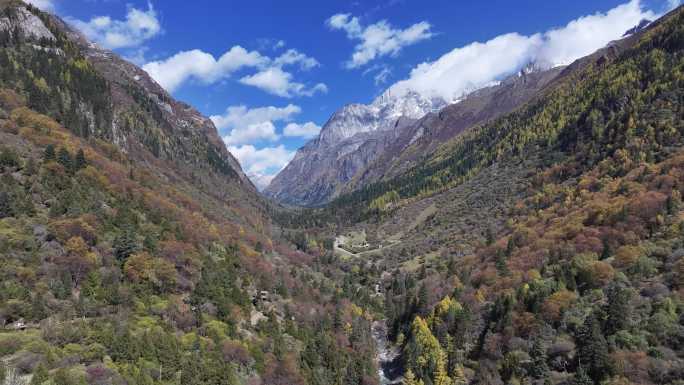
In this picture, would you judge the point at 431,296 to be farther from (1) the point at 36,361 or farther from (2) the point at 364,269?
(1) the point at 36,361

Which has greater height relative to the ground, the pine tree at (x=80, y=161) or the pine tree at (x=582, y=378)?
the pine tree at (x=80, y=161)

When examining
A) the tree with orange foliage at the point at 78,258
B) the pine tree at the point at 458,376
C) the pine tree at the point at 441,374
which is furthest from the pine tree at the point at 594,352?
the tree with orange foliage at the point at 78,258

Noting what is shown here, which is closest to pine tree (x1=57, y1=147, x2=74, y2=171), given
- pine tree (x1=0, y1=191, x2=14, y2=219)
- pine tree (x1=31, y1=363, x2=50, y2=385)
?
pine tree (x1=0, y1=191, x2=14, y2=219)

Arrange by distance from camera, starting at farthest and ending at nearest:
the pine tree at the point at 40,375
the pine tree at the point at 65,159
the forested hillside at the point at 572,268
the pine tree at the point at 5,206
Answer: the pine tree at the point at 65,159 < the forested hillside at the point at 572,268 < the pine tree at the point at 5,206 < the pine tree at the point at 40,375

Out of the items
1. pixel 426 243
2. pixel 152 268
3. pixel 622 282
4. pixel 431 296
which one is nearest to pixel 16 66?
pixel 152 268

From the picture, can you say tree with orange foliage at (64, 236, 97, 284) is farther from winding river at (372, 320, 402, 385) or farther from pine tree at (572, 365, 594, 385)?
pine tree at (572, 365, 594, 385)

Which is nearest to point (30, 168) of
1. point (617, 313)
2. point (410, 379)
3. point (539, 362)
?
point (410, 379)

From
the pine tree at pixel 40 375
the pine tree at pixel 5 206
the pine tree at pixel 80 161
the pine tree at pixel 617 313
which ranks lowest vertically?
the pine tree at pixel 617 313

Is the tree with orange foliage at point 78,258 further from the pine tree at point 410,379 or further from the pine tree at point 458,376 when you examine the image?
the pine tree at point 458,376
